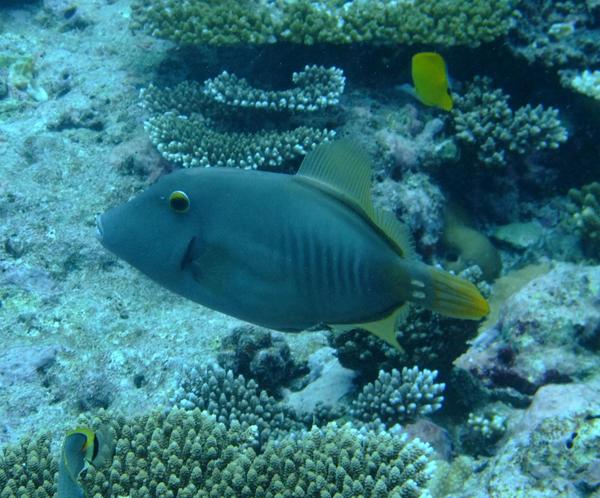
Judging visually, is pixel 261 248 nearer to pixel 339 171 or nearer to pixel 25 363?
pixel 339 171

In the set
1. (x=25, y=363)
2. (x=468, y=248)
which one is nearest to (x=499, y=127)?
(x=468, y=248)

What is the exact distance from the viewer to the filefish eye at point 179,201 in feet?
6.44

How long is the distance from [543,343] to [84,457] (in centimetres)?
424

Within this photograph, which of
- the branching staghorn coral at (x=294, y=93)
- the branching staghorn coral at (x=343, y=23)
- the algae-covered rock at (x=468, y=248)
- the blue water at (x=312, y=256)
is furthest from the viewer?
the branching staghorn coral at (x=343, y=23)

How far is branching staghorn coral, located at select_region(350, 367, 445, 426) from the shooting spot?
14.4 feet

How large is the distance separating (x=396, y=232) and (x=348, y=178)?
1.00ft

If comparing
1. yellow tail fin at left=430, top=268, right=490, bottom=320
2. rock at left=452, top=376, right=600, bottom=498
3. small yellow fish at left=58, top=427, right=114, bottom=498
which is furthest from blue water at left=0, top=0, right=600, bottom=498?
small yellow fish at left=58, top=427, right=114, bottom=498

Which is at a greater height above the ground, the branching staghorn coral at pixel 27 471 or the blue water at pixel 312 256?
the blue water at pixel 312 256

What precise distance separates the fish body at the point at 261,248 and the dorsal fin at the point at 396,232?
0.02 metres

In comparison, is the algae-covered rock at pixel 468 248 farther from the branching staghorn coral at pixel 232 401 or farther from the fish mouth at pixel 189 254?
the fish mouth at pixel 189 254

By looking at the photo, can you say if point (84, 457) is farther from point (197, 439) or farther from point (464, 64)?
point (464, 64)

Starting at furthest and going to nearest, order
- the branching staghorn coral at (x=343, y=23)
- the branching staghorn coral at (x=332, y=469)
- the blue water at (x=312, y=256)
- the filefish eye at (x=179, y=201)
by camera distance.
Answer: the branching staghorn coral at (x=343, y=23) → the blue water at (x=312, y=256) → the branching staghorn coral at (x=332, y=469) → the filefish eye at (x=179, y=201)

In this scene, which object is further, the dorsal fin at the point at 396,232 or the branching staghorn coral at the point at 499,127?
the branching staghorn coral at the point at 499,127

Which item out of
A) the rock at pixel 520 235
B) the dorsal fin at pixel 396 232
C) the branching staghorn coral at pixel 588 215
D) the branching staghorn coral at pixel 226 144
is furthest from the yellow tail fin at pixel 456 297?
the rock at pixel 520 235
